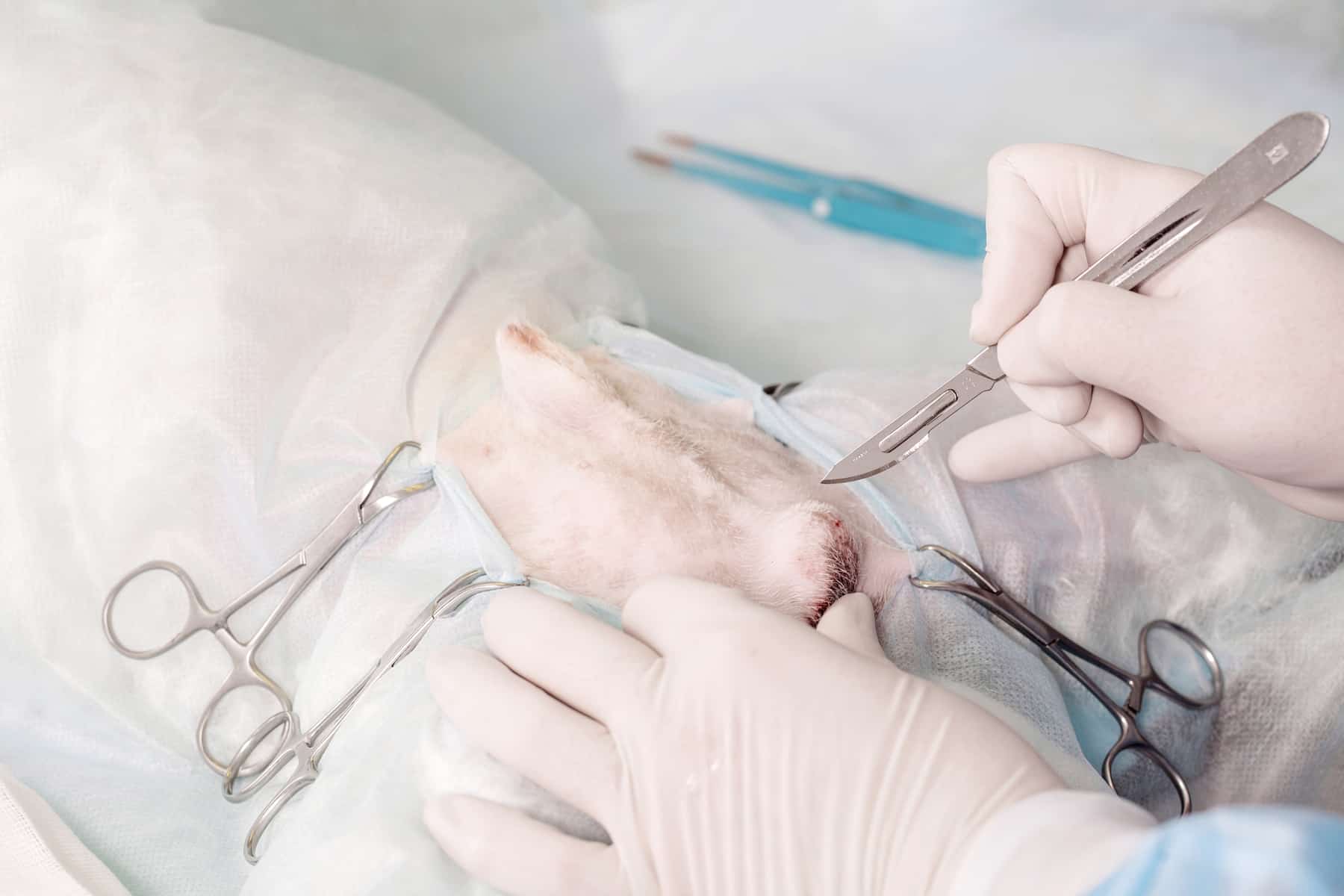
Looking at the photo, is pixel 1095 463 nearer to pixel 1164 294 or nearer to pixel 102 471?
pixel 1164 294

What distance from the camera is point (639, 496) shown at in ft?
3.05

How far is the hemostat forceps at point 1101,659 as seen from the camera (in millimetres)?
910

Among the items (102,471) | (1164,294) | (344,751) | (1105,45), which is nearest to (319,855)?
(344,751)

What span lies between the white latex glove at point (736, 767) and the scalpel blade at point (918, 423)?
0.59ft

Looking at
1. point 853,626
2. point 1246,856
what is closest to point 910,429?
point 853,626

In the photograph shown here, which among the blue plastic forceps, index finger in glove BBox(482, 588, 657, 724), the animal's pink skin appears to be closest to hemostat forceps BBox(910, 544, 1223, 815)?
the animal's pink skin

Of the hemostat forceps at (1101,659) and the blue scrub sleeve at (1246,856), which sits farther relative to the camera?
the hemostat forceps at (1101,659)

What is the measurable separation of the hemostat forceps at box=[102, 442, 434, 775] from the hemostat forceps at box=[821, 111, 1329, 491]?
0.42m

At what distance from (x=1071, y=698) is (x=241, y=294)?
878mm

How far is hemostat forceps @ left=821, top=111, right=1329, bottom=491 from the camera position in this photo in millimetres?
657

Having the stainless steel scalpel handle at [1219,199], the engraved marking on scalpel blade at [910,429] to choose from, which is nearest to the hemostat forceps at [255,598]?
the engraved marking on scalpel blade at [910,429]

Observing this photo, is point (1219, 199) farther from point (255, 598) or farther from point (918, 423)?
point (255, 598)

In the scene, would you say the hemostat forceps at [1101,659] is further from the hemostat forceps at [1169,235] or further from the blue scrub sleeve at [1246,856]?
the blue scrub sleeve at [1246,856]

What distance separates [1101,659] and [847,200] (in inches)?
38.7
